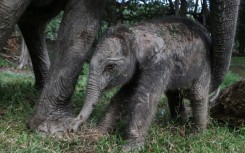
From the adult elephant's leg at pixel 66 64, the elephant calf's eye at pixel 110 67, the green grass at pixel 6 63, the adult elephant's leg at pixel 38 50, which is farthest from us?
the green grass at pixel 6 63

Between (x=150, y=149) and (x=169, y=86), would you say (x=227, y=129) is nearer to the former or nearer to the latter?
(x=169, y=86)

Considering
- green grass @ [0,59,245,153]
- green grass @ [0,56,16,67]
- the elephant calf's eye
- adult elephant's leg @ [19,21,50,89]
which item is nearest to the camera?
green grass @ [0,59,245,153]

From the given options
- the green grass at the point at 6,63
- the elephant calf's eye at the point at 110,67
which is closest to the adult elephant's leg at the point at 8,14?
the elephant calf's eye at the point at 110,67

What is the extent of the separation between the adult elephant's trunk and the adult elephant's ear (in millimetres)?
553

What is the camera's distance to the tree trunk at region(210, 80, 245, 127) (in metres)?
4.82

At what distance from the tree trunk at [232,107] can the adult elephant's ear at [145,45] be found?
1.29m

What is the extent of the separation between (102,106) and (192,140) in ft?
5.46

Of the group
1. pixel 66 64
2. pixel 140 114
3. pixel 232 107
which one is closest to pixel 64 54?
pixel 66 64

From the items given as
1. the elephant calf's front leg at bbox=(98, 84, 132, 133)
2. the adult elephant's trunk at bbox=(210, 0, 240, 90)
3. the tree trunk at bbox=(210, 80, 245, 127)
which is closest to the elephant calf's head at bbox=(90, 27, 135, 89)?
the elephant calf's front leg at bbox=(98, 84, 132, 133)

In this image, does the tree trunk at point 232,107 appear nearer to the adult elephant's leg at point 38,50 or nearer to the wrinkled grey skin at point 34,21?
the wrinkled grey skin at point 34,21

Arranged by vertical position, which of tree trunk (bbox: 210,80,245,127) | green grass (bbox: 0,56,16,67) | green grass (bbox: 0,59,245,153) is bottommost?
green grass (bbox: 0,56,16,67)

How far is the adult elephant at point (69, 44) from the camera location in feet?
13.6

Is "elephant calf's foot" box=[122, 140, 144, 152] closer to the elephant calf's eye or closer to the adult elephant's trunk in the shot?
the elephant calf's eye

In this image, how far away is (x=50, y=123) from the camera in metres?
4.25
